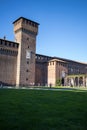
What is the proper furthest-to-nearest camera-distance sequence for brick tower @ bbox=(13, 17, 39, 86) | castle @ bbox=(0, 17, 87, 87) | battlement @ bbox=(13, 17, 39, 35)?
battlement @ bbox=(13, 17, 39, 35) → brick tower @ bbox=(13, 17, 39, 86) → castle @ bbox=(0, 17, 87, 87)

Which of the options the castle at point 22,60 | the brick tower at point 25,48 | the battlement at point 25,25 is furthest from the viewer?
the battlement at point 25,25

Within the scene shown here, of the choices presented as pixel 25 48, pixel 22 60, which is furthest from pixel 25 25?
pixel 22 60

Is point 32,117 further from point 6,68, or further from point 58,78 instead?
point 58,78

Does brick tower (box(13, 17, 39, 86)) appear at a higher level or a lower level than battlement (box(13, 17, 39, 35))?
lower

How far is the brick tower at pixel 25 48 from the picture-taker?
137ft

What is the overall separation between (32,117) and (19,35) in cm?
3940

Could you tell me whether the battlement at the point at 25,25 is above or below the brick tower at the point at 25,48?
above

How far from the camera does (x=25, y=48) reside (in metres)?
43.2

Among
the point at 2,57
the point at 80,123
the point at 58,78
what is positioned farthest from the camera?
the point at 58,78

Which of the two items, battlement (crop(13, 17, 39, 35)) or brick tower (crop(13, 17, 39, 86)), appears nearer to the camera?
brick tower (crop(13, 17, 39, 86))

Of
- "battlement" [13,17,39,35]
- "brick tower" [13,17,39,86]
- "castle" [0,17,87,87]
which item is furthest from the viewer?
"battlement" [13,17,39,35]

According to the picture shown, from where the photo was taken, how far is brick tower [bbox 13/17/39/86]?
41.7 m

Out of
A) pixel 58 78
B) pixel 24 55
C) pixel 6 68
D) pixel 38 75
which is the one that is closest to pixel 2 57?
pixel 6 68

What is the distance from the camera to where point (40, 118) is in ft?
19.0
